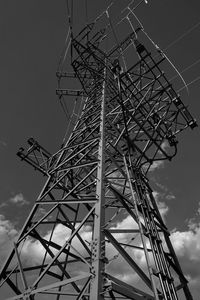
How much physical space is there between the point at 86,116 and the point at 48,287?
6.46 m

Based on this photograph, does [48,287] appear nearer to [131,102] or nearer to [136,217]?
[136,217]

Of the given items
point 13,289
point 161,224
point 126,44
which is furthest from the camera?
point 126,44

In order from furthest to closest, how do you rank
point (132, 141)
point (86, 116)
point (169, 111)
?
point (169, 111)
point (86, 116)
point (132, 141)

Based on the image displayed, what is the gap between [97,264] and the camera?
12.0 ft

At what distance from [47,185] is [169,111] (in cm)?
590

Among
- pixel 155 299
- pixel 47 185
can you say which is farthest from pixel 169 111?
pixel 155 299

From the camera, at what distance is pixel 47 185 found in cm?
693

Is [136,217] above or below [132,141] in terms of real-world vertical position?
below

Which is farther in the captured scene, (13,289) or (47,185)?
(47,185)

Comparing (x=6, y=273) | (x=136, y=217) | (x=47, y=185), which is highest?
(x=47, y=185)

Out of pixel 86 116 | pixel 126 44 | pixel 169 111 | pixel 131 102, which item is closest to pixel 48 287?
pixel 86 116

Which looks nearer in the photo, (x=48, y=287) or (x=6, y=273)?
(x=48, y=287)

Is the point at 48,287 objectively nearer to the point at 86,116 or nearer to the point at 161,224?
the point at 161,224

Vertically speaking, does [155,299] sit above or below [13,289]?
below
